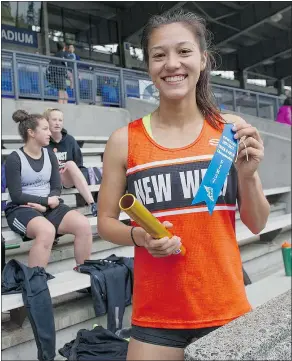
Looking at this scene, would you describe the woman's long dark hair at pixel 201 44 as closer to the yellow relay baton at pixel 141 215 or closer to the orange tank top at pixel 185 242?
the orange tank top at pixel 185 242

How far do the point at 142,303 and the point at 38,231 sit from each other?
2.00 m

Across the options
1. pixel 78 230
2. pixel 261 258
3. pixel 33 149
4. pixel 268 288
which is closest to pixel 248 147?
pixel 78 230

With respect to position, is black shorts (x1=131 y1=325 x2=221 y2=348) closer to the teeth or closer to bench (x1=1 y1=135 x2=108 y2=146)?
the teeth

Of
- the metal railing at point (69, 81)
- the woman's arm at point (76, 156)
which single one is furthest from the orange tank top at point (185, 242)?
the metal railing at point (69, 81)

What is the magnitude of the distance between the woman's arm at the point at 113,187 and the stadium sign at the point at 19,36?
13.2 metres

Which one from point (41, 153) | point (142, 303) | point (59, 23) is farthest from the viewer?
point (59, 23)

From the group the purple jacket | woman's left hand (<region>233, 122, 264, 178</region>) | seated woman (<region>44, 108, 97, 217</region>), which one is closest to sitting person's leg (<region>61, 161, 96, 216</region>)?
seated woman (<region>44, 108, 97, 217</region>)

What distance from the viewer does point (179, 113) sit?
144 centimetres

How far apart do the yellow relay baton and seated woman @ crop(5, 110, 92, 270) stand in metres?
2.21

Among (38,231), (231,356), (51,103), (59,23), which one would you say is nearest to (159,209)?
(231,356)

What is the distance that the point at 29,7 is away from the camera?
47.5ft

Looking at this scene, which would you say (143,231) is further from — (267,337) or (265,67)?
(265,67)

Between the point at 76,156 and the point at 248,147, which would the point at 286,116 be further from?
the point at 248,147

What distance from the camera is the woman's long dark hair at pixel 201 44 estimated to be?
1.39 metres
